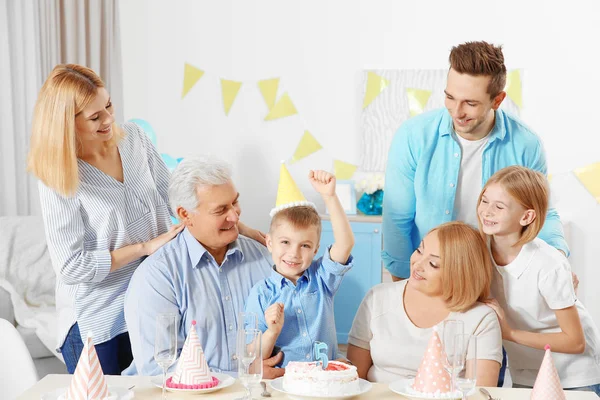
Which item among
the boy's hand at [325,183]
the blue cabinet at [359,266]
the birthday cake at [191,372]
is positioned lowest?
the blue cabinet at [359,266]

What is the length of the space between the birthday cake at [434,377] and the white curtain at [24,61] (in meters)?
3.38

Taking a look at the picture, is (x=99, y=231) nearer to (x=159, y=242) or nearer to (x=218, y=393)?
(x=159, y=242)

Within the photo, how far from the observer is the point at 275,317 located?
87.6 inches

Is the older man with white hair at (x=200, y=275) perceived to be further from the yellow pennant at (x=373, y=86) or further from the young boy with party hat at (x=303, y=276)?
the yellow pennant at (x=373, y=86)

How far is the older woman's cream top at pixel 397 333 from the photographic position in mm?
2281

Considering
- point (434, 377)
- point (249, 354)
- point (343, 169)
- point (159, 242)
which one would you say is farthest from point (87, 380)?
point (343, 169)

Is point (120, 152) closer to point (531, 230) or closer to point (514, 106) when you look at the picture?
point (531, 230)

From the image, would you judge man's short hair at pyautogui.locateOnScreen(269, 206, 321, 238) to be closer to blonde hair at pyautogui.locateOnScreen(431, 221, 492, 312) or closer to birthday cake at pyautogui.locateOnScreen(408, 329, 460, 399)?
blonde hair at pyautogui.locateOnScreen(431, 221, 492, 312)

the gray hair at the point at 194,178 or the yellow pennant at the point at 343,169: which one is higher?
the gray hair at the point at 194,178

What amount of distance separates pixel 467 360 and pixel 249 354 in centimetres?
49

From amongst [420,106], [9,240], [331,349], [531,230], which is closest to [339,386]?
[331,349]

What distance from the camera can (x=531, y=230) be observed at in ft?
7.84

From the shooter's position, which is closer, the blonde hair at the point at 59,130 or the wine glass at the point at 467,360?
the wine glass at the point at 467,360

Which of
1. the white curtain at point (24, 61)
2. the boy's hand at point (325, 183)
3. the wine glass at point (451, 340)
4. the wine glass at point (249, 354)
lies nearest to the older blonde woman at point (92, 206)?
the boy's hand at point (325, 183)
